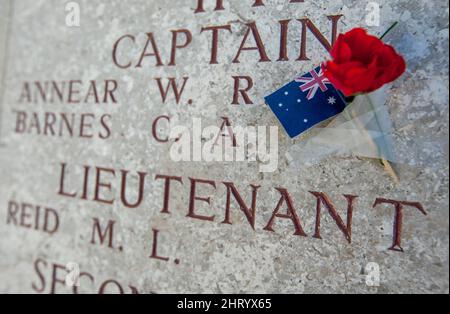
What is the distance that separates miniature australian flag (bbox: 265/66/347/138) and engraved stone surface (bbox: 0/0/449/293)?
9 centimetres

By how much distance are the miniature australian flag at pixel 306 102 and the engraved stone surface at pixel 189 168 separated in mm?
90

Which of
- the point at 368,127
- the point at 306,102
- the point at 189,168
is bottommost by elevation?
the point at 189,168

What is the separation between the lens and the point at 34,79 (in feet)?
7.93

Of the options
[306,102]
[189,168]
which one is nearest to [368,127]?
[306,102]

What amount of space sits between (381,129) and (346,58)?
380mm

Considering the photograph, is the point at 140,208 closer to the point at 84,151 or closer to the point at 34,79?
the point at 84,151

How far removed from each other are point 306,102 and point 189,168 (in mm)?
656

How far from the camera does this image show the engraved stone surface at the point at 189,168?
1521 millimetres

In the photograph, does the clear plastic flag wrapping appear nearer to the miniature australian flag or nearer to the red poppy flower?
the miniature australian flag

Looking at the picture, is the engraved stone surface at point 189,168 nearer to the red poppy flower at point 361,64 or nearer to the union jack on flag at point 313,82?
the union jack on flag at point 313,82

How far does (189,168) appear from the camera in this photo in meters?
1.92

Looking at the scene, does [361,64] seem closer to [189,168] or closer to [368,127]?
[368,127]

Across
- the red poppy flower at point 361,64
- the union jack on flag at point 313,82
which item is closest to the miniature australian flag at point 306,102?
the union jack on flag at point 313,82
